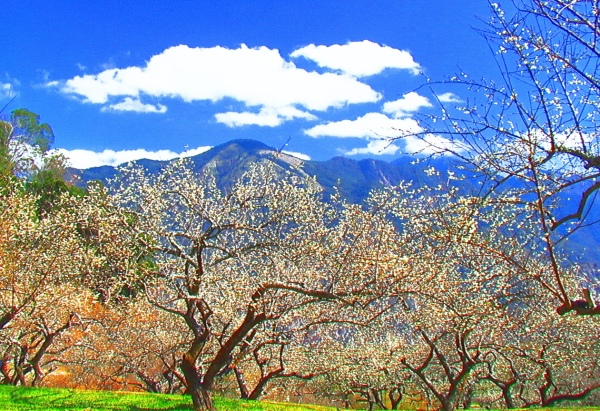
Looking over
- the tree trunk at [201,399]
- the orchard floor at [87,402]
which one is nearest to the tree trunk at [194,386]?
the tree trunk at [201,399]

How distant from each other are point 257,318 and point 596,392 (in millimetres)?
29803

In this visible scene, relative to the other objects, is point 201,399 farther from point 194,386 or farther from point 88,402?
point 88,402

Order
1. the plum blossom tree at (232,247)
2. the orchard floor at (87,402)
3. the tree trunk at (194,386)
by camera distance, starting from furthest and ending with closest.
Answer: the tree trunk at (194,386) < the orchard floor at (87,402) < the plum blossom tree at (232,247)

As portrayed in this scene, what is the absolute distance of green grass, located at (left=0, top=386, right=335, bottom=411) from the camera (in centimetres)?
1152

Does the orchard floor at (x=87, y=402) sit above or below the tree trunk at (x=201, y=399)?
below

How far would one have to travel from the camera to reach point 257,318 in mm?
11375

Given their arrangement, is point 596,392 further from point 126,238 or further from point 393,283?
point 126,238

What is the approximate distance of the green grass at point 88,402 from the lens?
37.8 feet

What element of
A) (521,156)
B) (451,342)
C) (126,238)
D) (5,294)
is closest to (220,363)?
(126,238)

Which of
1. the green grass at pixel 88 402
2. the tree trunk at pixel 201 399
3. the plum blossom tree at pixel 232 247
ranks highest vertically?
the plum blossom tree at pixel 232 247

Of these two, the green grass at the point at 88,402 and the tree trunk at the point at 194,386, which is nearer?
the green grass at the point at 88,402

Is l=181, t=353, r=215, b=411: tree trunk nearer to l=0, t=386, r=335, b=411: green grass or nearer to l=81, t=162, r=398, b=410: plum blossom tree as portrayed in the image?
l=81, t=162, r=398, b=410: plum blossom tree

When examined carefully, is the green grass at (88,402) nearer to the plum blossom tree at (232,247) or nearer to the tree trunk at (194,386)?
the tree trunk at (194,386)

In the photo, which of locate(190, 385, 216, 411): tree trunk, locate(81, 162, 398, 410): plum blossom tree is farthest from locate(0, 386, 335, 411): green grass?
locate(81, 162, 398, 410): plum blossom tree
